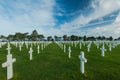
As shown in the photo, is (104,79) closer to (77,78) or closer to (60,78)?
(77,78)

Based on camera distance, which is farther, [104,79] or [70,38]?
[70,38]

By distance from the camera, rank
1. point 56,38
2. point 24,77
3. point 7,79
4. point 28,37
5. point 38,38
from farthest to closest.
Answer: point 56,38 < point 38,38 < point 28,37 < point 24,77 < point 7,79

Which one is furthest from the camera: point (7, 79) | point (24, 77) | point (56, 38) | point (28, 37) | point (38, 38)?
point (56, 38)

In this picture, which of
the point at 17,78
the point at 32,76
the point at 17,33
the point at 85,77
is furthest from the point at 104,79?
the point at 17,33

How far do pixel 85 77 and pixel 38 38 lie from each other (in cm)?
11792

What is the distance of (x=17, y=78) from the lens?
820 cm

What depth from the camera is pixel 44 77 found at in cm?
827

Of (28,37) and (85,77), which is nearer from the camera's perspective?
(85,77)

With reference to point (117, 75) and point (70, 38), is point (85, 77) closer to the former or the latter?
point (117, 75)

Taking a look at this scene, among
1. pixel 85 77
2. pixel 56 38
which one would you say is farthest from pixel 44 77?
pixel 56 38

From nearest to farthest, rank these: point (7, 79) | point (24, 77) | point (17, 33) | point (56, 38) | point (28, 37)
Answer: point (7, 79)
point (24, 77)
point (17, 33)
point (28, 37)
point (56, 38)

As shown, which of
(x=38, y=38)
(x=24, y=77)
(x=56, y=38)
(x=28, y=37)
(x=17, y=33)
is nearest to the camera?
(x=24, y=77)

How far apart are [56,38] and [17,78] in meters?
129

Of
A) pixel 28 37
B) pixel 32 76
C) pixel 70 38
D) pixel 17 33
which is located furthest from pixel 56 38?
pixel 32 76
